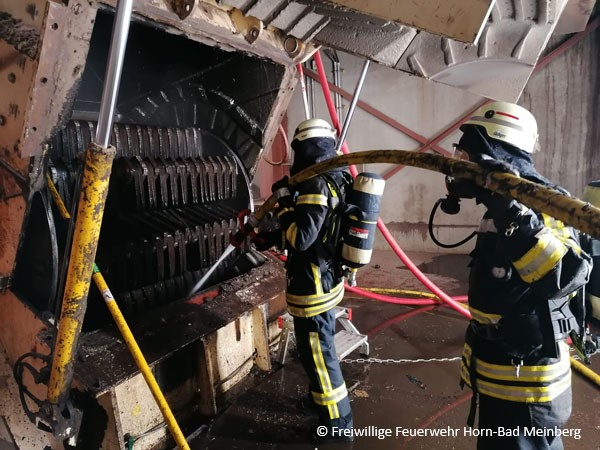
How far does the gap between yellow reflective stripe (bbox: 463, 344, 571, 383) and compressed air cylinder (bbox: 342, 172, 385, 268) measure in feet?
2.59

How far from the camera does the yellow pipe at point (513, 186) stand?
0.99 metres

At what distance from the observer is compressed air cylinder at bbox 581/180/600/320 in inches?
64.5

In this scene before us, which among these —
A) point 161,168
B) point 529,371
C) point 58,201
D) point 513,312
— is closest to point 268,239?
point 161,168

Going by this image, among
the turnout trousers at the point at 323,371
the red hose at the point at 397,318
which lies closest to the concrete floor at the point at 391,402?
the red hose at the point at 397,318

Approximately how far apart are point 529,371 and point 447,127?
4938 mm

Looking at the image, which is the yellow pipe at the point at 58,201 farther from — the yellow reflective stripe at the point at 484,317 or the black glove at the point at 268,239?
the yellow reflective stripe at the point at 484,317

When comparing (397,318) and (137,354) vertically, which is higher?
(137,354)

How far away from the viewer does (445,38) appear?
Answer: 5.90 feet

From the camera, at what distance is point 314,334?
232 cm

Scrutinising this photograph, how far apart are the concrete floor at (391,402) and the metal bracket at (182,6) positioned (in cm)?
225

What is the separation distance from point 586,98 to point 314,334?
16.3 feet

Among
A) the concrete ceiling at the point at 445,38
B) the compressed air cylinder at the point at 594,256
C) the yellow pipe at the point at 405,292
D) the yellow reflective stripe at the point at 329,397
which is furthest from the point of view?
the yellow pipe at the point at 405,292

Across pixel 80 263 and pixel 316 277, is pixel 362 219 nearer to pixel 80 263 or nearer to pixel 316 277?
pixel 316 277

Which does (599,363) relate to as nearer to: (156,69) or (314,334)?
(314,334)
